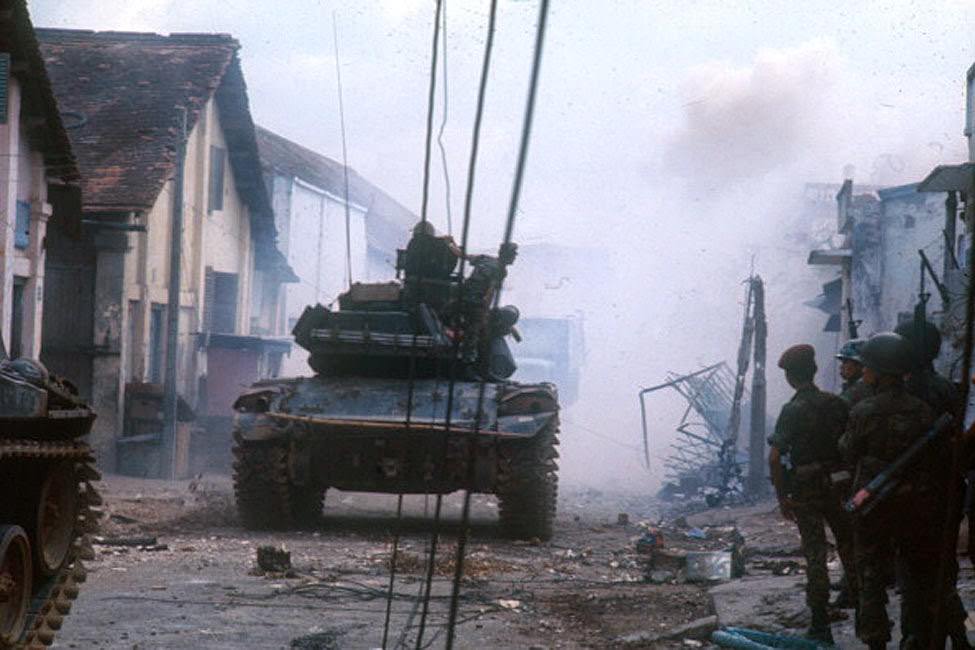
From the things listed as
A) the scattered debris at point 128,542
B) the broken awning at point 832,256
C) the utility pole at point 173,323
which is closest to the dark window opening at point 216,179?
the utility pole at point 173,323

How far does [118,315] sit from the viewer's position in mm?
24094

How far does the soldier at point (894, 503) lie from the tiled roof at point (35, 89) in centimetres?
1293

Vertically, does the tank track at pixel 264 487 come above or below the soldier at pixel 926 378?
below

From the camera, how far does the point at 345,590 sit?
10734 millimetres

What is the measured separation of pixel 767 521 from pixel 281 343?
13.5 meters

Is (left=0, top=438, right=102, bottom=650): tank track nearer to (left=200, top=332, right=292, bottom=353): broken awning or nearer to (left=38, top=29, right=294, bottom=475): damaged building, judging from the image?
(left=38, top=29, right=294, bottom=475): damaged building

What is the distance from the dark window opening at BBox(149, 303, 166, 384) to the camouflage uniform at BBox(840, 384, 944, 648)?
1981 cm

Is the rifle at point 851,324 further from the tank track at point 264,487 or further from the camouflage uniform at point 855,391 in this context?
the tank track at point 264,487

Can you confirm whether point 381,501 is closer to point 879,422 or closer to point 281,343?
point 281,343

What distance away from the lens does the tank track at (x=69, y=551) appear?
7748mm

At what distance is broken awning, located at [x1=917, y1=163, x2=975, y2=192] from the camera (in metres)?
17.5

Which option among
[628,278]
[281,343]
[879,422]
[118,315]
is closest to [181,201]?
[118,315]

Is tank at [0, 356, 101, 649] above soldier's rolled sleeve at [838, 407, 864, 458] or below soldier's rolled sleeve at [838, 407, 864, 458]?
below

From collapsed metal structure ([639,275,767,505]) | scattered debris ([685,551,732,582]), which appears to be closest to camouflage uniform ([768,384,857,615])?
scattered debris ([685,551,732,582])
